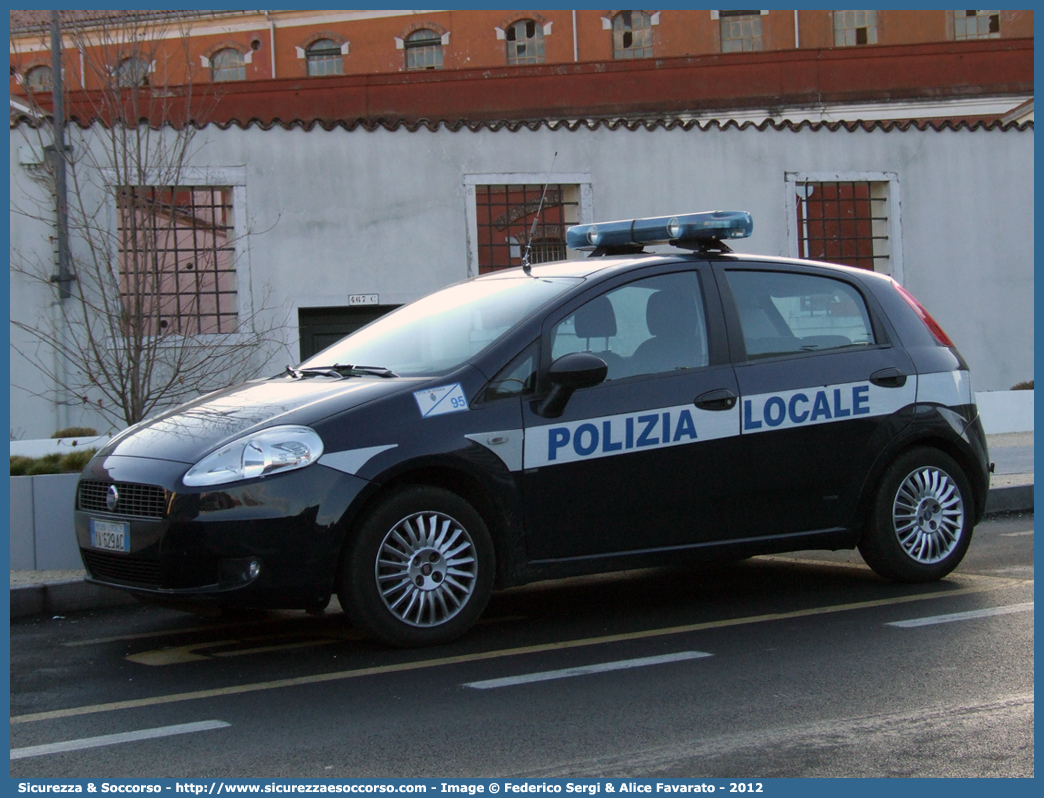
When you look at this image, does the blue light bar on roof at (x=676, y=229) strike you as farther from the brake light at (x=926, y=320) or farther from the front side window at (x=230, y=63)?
the front side window at (x=230, y=63)

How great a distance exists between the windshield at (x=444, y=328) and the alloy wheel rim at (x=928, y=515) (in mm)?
2107

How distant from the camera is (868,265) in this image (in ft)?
56.0

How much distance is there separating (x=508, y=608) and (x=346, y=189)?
949 centimetres

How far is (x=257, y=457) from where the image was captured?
517cm

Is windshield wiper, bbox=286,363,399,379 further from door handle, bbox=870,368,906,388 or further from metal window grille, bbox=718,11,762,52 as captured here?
metal window grille, bbox=718,11,762,52

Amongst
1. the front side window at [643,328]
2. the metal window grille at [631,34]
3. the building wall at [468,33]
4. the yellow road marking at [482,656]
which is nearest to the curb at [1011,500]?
the yellow road marking at [482,656]

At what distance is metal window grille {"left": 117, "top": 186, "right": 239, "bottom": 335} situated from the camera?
500 inches

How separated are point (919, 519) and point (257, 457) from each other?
3477mm

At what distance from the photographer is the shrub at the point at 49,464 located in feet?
26.2

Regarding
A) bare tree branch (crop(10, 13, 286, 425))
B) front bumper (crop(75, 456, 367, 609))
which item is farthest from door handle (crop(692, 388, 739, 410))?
bare tree branch (crop(10, 13, 286, 425))

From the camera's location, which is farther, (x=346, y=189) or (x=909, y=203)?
(x=909, y=203)

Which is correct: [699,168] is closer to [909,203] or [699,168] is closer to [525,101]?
[909,203]

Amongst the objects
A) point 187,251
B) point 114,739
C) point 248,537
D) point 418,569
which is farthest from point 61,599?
point 187,251

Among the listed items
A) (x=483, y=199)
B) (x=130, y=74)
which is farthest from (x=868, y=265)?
(x=130, y=74)
